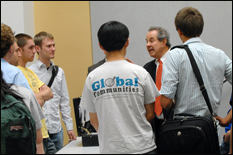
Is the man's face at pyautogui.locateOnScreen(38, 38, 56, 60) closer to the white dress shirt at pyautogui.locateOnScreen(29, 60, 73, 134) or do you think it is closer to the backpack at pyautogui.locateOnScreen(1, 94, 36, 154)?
the white dress shirt at pyautogui.locateOnScreen(29, 60, 73, 134)

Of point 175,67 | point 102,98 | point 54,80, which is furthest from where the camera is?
point 54,80

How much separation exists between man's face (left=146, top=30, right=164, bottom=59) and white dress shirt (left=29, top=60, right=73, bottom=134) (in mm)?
1095

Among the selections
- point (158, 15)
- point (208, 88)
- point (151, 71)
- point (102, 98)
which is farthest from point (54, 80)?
point (158, 15)

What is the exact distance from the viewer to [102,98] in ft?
4.79

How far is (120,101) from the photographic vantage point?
1438mm

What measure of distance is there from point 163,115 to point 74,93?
94.9 inches

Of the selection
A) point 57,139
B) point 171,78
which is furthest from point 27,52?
point 171,78

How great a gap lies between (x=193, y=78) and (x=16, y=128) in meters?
1.07

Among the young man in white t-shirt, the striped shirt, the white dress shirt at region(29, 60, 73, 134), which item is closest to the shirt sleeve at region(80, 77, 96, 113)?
the young man in white t-shirt

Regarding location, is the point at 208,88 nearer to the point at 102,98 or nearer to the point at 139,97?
the point at 139,97

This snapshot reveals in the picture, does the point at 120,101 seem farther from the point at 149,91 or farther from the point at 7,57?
the point at 7,57

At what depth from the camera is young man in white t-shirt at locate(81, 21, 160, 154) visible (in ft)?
4.69

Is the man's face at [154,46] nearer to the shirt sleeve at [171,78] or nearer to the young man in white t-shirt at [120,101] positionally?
the shirt sleeve at [171,78]

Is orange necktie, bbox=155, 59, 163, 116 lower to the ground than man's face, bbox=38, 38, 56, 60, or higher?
lower
